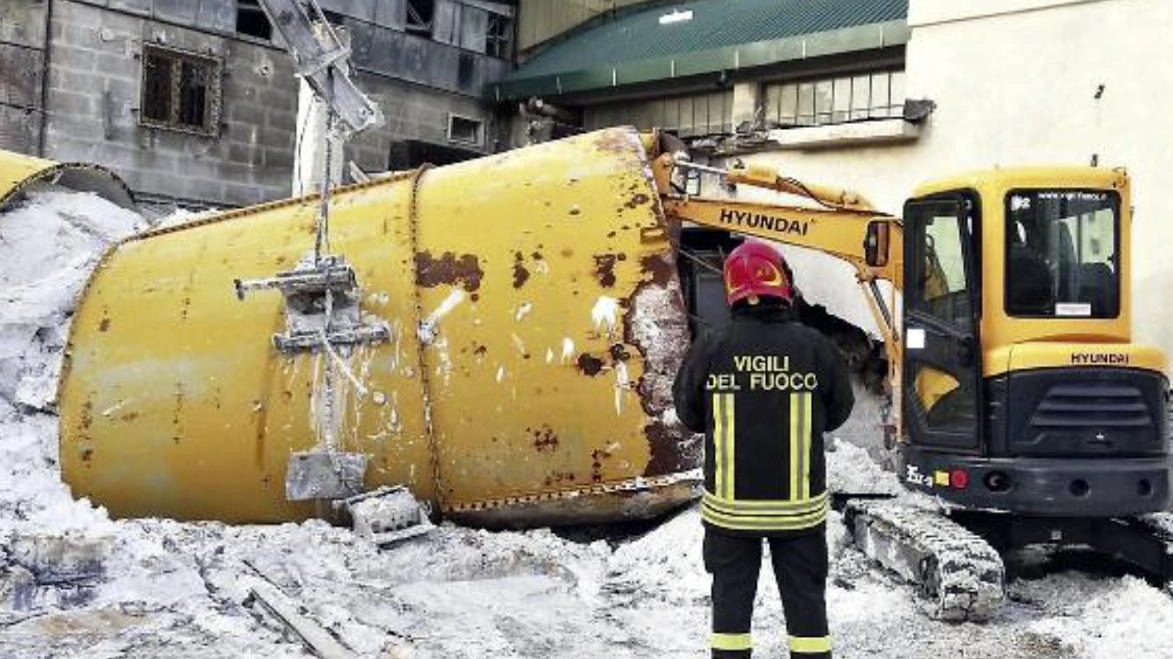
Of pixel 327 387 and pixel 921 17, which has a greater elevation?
pixel 921 17

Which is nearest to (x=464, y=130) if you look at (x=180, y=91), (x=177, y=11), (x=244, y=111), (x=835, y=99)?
(x=244, y=111)

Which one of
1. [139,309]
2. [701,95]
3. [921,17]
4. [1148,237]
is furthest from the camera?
[701,95]

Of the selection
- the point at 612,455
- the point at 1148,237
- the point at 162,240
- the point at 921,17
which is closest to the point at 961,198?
the point at 612,455

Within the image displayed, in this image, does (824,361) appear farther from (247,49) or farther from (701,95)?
(247,49)

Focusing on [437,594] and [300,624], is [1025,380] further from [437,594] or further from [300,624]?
[300,624]

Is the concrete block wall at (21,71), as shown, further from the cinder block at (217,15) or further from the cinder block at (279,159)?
the cinder block at (279,159)

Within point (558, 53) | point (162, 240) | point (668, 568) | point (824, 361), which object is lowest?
point (668, 568)

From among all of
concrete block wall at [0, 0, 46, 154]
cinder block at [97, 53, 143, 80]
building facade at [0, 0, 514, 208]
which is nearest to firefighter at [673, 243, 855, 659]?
building facade at [0, 0, 514, 208]

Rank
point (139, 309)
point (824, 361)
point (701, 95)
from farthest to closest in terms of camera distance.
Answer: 1. point (701, 95)
2. point (139, 309)
3. point (824, 361)

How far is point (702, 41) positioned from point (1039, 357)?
9.46 metres

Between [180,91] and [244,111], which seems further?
[244,111]

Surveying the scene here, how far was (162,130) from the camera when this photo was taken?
599 inches

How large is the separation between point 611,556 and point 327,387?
6.01ft

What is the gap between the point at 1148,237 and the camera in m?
9.62
